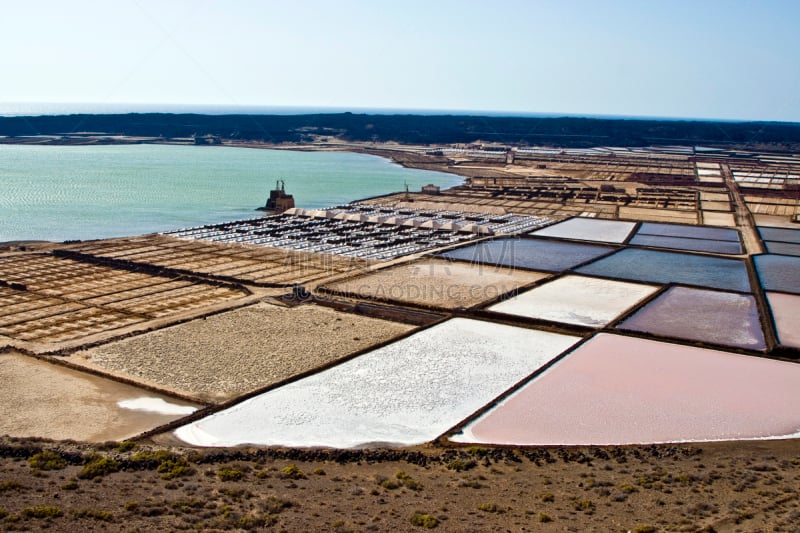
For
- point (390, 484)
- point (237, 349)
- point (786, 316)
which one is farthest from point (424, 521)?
point (786, 316)

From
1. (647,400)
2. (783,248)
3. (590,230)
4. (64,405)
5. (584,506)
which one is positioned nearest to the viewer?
(584,506)

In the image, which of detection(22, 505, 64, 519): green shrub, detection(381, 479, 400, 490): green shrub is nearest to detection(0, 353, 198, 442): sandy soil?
detection(22, 505, 64, 519): green shrub

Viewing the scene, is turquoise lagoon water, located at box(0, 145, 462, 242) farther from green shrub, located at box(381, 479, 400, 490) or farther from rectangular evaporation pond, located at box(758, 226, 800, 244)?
green shrub, located at box(381, 479, 400, 490)

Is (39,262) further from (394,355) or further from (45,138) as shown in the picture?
(45,138)

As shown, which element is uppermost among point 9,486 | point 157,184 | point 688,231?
point 157,184

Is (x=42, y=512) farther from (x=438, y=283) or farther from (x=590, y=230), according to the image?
(x=590, y=230)

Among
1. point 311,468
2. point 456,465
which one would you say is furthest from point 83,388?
point 456,465
